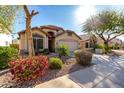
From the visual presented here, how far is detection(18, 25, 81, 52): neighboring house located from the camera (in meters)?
18.0

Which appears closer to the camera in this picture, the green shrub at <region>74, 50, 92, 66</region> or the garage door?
the green shrub at <region>74, 50, 92, 66</region>

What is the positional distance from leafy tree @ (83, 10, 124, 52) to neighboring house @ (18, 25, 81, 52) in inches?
124

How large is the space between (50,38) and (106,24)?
916 cm

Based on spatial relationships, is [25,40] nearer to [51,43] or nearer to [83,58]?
[51,43]

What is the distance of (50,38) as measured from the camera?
20984 mm

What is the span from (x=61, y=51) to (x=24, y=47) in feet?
24.9

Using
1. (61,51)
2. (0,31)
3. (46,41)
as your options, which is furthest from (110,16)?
(0,31)

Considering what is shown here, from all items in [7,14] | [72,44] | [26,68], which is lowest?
[26,68]

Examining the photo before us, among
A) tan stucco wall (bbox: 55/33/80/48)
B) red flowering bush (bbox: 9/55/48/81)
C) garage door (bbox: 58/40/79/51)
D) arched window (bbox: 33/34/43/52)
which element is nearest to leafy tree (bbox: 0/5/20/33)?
arched window (bbox: 33/34/43/52)

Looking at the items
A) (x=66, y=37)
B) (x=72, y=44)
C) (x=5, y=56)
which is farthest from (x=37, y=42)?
(x=5, y=56)

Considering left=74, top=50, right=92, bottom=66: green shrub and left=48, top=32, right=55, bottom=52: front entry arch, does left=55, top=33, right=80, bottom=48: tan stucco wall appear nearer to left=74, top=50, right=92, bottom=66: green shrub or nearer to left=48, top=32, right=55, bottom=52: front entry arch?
left=48, top=32, right=55, bottom=52: front entry arch

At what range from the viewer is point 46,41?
18953 mm

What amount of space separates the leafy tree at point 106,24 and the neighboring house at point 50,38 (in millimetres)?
3144
